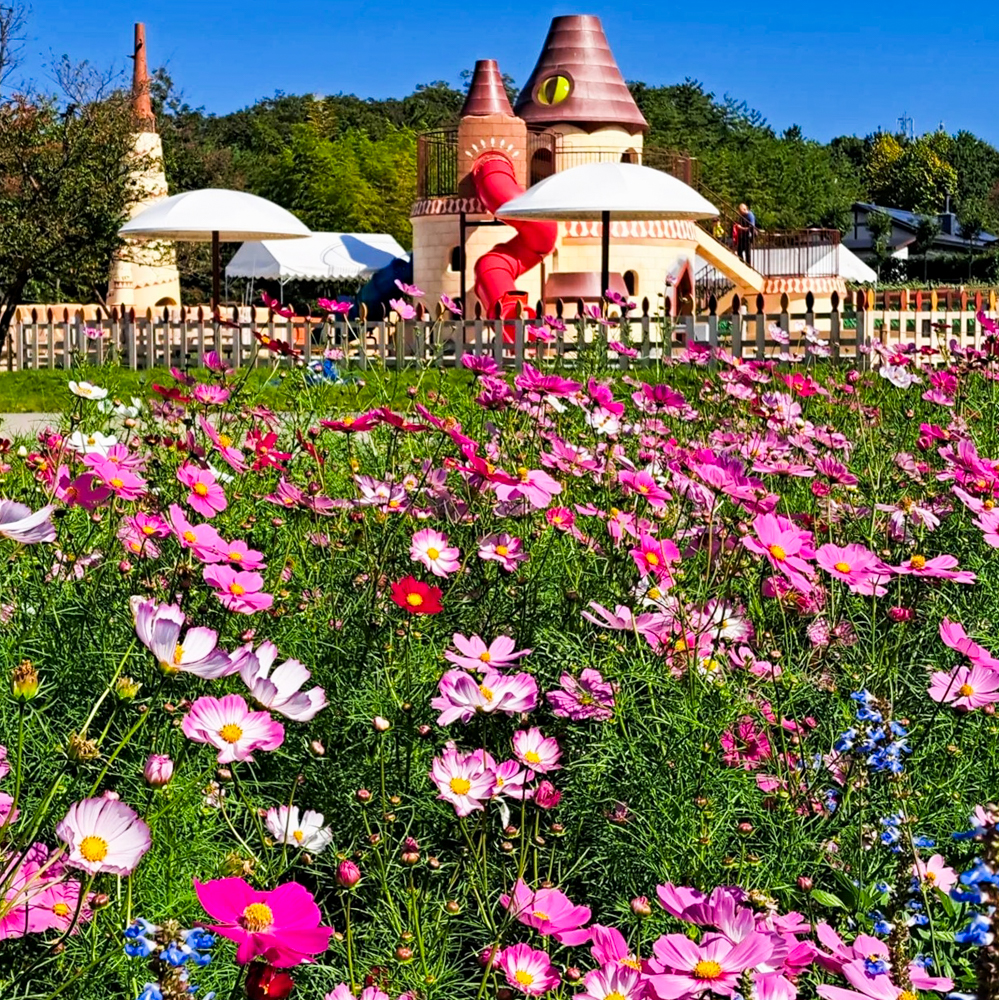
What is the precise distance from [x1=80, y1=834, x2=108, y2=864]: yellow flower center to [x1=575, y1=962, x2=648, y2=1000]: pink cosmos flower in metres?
0.43

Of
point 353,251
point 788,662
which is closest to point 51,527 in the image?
point 788,662

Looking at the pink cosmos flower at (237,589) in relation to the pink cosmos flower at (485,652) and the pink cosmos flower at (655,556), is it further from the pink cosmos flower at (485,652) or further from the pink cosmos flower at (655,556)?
the pink cosmos flower at (655,556)

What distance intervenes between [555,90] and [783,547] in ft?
84.1

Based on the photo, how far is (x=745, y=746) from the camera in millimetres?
2064

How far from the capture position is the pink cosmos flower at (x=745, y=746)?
2027 millimetres

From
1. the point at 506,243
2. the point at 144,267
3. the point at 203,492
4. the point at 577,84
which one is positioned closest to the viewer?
the point at 203,492

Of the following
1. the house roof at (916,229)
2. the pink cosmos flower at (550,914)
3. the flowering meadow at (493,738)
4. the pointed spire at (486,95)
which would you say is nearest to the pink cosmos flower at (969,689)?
the flowering meadow at (493,738)

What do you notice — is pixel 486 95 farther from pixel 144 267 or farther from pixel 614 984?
pixel 614 984

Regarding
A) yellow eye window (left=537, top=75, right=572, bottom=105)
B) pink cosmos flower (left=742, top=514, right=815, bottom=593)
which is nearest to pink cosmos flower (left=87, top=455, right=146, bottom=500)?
pink cosmos flower (left=742, top=514, right=815, bottom=593)

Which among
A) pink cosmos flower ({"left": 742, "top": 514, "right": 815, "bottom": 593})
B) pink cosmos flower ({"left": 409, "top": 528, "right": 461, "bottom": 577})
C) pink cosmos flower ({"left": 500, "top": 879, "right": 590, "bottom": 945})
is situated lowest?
pink cosmos flower ({"left": 500, "top": 879, "right": 590, "bottom": 945})

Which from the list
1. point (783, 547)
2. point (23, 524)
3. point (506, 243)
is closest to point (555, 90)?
point (506, 243)

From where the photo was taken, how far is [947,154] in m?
98.6

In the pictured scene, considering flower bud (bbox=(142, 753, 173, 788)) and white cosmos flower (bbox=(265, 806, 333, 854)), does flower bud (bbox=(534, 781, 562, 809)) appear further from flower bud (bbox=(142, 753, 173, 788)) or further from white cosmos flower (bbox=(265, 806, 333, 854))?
flower bud (bbox=(142, 753, 173, 788))

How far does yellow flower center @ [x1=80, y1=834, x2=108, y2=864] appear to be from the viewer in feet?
3.92
